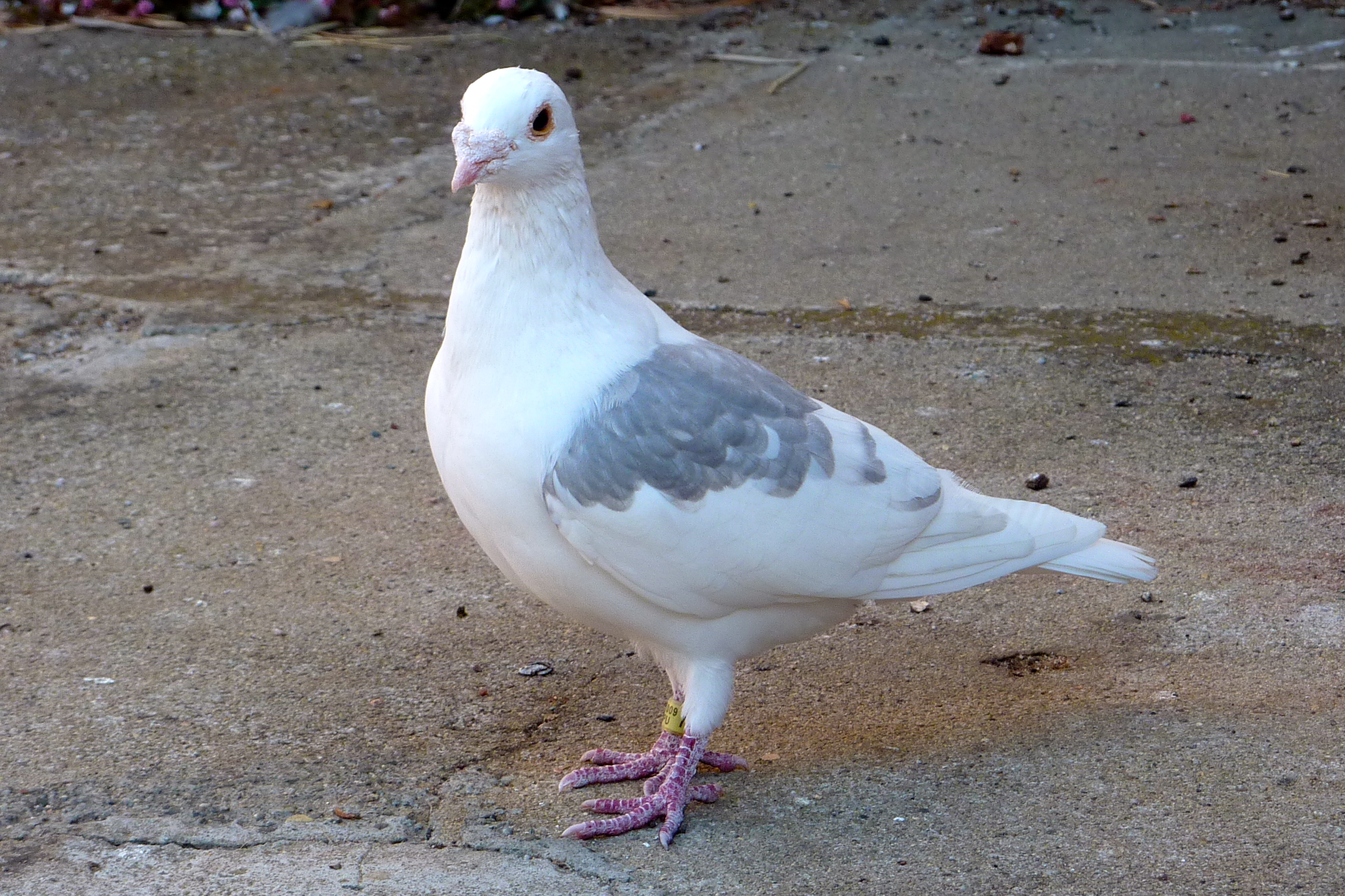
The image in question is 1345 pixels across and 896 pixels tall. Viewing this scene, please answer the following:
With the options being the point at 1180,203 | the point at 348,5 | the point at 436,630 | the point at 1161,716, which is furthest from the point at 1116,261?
the point at 348,5

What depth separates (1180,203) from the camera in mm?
5668

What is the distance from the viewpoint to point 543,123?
2537 millimetres

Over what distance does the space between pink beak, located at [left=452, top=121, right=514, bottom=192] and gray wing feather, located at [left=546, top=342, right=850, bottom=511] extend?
0.46m

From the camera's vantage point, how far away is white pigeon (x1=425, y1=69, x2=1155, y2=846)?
2541mm

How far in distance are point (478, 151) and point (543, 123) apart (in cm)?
15

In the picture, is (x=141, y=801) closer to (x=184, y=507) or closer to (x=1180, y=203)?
(x=184, y=507)

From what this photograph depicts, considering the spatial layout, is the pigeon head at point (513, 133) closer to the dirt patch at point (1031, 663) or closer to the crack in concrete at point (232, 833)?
the crack in concrete at point (232, 833)

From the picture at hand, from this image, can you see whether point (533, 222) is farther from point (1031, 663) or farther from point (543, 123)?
point (1031, 663)

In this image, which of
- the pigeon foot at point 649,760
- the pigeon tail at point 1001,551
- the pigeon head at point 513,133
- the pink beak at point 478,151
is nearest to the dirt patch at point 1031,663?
the pigeon tail at point 1001,551

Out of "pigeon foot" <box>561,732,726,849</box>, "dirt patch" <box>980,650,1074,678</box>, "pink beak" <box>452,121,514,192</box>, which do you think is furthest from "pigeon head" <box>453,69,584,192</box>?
"dirt patch" <box>980,650,1074,678</box>

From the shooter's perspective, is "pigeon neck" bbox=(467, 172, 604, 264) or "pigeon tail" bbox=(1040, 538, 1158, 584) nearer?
"pigeon neck" bbox=(467, 172, 604, 264)

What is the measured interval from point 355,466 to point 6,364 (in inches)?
53.5

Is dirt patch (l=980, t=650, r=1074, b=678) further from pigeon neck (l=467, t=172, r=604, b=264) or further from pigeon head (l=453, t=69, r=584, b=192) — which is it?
pigeon head (l=453, t=69, r=584, b=192)

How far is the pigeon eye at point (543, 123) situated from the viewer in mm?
2518
